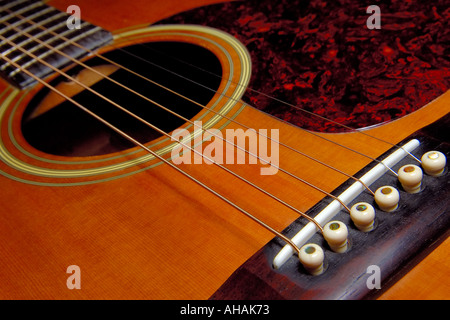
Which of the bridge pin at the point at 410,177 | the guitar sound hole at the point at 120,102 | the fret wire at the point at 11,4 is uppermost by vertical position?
the fret wire at the point at 11,4

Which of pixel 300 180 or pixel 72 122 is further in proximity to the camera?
pixel 72 122

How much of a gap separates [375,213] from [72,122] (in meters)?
0.81

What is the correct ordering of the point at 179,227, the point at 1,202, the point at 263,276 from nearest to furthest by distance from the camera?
the point at 263,276 → the point at 179,227 → the point at 1,202

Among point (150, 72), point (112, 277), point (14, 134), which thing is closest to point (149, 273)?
point (112, 277)

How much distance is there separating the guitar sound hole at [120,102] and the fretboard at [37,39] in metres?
0.04

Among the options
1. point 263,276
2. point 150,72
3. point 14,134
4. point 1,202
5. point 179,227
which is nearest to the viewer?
point 263,276

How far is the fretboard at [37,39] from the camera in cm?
103

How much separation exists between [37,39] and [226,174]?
730 mm

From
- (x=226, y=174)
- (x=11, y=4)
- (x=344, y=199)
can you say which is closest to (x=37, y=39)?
(x=11, y=4)

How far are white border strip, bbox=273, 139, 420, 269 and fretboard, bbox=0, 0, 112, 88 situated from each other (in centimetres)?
79

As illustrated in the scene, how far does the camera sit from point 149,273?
0.55 meters

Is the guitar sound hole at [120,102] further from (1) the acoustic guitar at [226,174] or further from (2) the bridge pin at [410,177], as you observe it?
(2) the bridge pin at [410,177]

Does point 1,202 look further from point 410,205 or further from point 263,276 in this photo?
point 410,205

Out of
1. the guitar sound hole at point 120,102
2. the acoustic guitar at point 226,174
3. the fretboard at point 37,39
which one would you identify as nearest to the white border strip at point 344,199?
the acoustic guitar at point 226,174
